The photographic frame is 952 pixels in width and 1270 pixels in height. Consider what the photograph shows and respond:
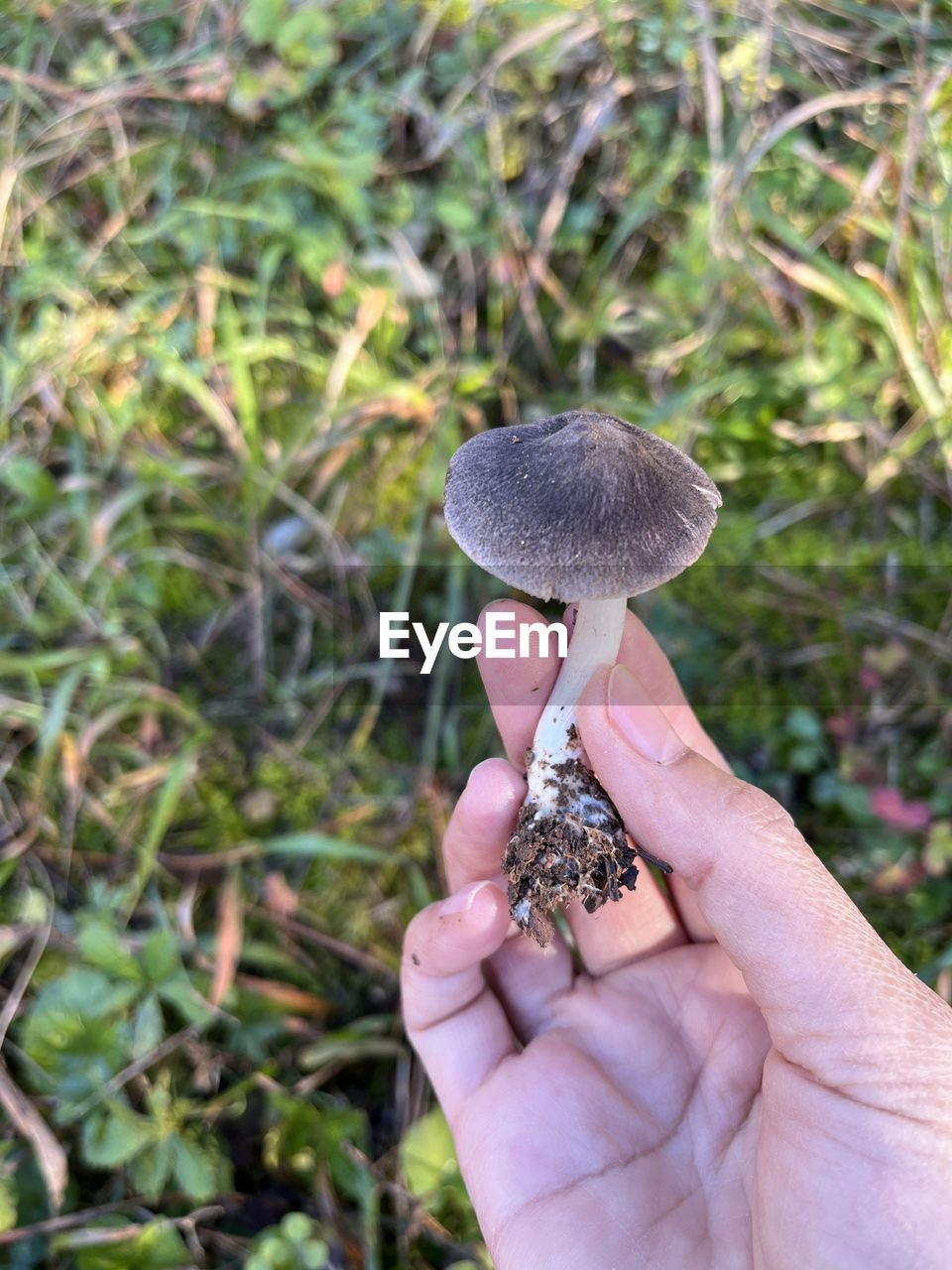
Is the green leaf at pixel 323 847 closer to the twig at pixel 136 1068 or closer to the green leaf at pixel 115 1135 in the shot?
the twig at pixel 136 1068

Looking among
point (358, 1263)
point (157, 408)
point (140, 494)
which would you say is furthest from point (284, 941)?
point (157, 408)

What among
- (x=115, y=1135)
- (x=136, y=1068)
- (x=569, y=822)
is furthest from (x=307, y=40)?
(x=115, y=1135)

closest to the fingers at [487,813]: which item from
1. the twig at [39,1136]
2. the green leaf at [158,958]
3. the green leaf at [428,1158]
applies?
the green leaf at [428,1158]

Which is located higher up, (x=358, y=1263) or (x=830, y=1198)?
(x=830, y=1198)

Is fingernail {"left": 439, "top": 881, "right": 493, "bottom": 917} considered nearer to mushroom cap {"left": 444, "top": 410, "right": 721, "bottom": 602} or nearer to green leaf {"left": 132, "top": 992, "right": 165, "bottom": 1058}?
mushroom cap {"left": 444, "top": 410, "right": 721, "bottom": 602}

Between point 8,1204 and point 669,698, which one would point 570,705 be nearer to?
point 669,698

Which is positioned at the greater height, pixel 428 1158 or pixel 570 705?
pixel 570 705

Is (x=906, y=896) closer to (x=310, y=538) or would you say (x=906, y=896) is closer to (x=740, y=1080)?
(x=740, y=1080)
